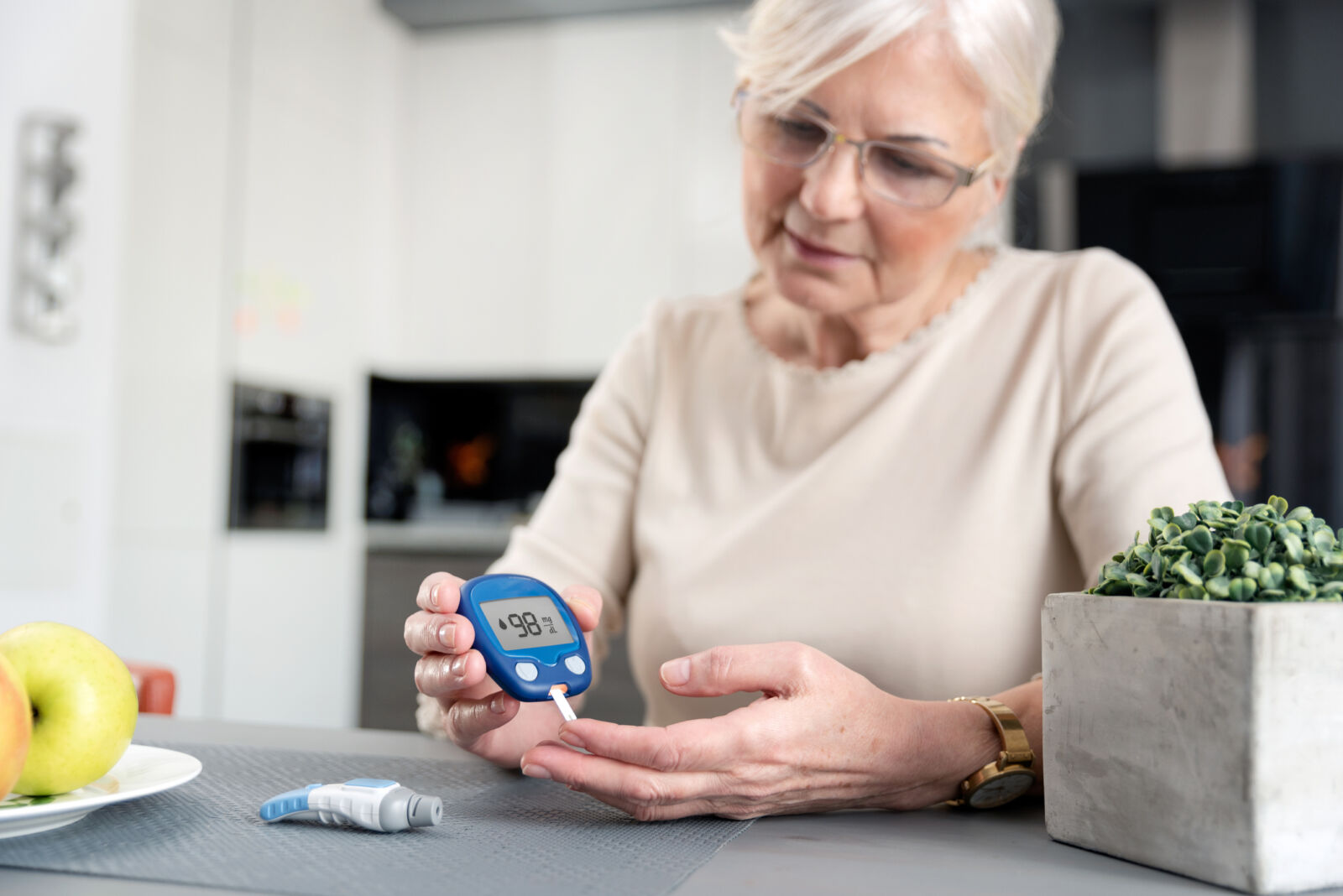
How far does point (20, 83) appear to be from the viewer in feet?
8.35

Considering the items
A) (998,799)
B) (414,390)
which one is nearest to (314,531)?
(414,390)

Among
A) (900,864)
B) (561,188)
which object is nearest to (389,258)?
(561,188)

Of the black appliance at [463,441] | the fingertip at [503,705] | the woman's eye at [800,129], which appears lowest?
the fingertip at [503,705]

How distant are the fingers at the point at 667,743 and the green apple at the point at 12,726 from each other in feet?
0.91

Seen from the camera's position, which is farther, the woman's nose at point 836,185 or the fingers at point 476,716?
the woman's nose at point 836,185

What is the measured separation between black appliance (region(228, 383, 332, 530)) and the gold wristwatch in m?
2.66

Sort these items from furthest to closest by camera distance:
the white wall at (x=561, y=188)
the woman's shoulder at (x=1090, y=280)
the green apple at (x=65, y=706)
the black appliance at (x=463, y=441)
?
the black appliance at (x=463, y=441)
the white wall at (x=561, y=188)
the woman's shoulder at (x=1090, y=280)
the green apple at (x=65, y=706)

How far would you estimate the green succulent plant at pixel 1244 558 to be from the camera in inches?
20.6

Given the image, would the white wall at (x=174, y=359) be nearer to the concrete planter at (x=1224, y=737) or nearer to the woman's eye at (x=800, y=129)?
the woman's eye at (x=800, y=129)

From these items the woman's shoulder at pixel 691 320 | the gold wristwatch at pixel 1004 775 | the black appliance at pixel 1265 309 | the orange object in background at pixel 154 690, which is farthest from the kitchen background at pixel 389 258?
the gold wristwatch at pixel 1004 775

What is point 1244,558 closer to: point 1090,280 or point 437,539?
point 1090,280

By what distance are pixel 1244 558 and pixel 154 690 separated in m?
1.08

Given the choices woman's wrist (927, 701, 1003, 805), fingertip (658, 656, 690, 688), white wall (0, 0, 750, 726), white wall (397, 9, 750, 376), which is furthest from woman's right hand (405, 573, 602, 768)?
white wall (397, 9, 750, 376)

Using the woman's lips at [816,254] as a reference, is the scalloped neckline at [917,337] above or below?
below
